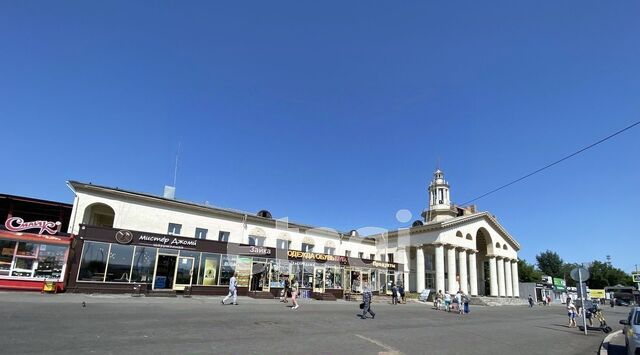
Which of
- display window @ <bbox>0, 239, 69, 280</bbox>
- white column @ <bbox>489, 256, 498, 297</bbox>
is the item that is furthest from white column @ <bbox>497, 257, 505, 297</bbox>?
display window @ <bbox>0, 239, 69, 280</bbox>

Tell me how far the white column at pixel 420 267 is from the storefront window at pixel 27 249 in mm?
40612

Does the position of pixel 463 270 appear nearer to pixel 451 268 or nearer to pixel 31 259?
pixel 451 268

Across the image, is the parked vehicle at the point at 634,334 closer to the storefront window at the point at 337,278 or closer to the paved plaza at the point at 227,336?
the paved plaza at the point at 227,336

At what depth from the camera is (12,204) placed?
30.4 meters

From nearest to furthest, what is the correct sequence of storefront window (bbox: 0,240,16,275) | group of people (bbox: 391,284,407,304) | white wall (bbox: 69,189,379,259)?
storefront window (bbox: 0,240,16,275)
white wall (bbox: 69,189,379,259)
group of people (bbox: 391,284,407,304)

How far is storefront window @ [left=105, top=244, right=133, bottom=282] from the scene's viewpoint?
24.9 meters

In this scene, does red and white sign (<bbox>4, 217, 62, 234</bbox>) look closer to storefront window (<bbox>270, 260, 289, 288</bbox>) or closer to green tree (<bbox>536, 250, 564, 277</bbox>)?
storefront window (<bbox>270, 260, 289, 288</bbox>)

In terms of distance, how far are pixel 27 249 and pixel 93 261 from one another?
138 inches

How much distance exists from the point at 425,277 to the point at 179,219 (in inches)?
1357

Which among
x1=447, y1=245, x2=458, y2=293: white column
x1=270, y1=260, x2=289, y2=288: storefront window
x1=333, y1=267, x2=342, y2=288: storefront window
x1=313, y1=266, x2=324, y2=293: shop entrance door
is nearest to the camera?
x1=270, y1=260, x2=289, y2=288: storefront window

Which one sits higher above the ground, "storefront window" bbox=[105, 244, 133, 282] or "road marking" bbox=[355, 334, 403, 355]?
"storefront window" bbox=[105, 244, 133, 282]

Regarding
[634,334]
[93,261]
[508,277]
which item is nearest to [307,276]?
[93,261]

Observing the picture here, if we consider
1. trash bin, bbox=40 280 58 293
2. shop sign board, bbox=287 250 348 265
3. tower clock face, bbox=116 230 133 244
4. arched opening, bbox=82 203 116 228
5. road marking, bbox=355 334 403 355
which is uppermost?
arched opening, bbox=82 203 116 228

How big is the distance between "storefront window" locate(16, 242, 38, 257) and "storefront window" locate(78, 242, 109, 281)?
2.47 m
